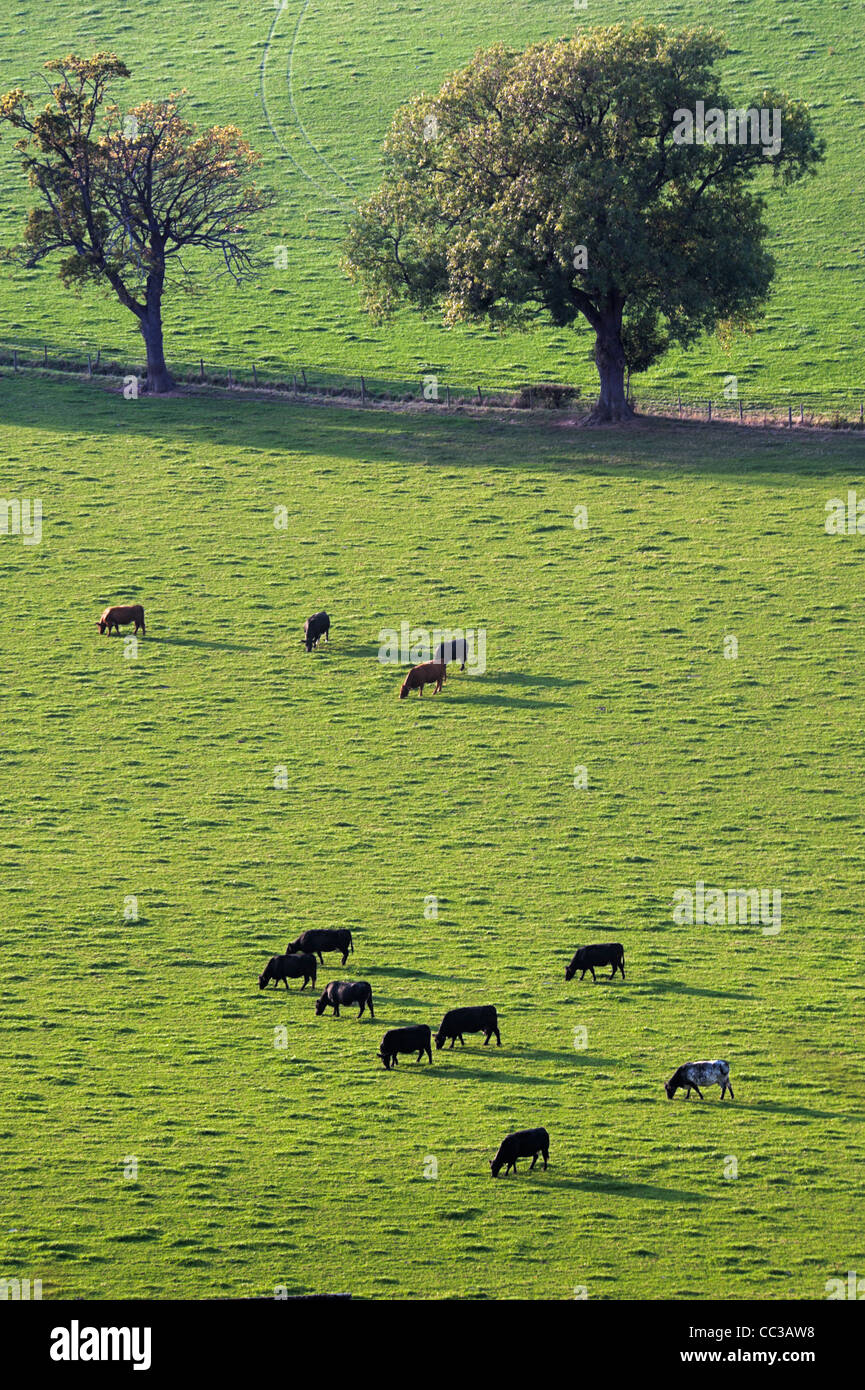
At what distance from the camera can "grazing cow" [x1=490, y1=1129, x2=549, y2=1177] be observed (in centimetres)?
2798

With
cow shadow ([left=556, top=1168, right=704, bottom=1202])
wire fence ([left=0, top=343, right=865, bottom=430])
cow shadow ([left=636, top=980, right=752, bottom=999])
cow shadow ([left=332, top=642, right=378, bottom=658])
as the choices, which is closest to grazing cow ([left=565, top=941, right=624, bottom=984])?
cow shadow ([left=636, top=980, right=752, bottom=999])

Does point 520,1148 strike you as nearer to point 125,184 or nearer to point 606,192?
point 606,192

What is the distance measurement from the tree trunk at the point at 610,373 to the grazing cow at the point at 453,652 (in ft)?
69.0

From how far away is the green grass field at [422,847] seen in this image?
89.2 feet

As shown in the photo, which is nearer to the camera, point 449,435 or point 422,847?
point 422,847

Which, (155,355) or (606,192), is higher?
(606,192)

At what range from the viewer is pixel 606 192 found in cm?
6588

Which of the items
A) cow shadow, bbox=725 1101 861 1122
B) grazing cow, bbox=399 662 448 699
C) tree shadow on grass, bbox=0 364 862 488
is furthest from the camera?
tree shadow on grass, bbox=0 364 862 488

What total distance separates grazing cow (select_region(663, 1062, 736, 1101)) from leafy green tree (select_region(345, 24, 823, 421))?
40.6m

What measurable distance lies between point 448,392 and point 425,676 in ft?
86.2

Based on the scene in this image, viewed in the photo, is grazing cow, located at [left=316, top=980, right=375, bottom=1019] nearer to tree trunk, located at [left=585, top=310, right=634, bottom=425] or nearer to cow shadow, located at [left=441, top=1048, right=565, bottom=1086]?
cow shadow, located at [left=441, top=1048, right=565, bottom=1086]

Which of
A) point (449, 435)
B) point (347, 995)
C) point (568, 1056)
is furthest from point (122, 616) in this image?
point (568, 1056)

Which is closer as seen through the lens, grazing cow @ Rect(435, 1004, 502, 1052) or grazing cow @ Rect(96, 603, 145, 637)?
grazing cow @ Rect(435, 1004, 502, 1052)

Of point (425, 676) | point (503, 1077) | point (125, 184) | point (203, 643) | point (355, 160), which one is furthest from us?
point (355, 160)
